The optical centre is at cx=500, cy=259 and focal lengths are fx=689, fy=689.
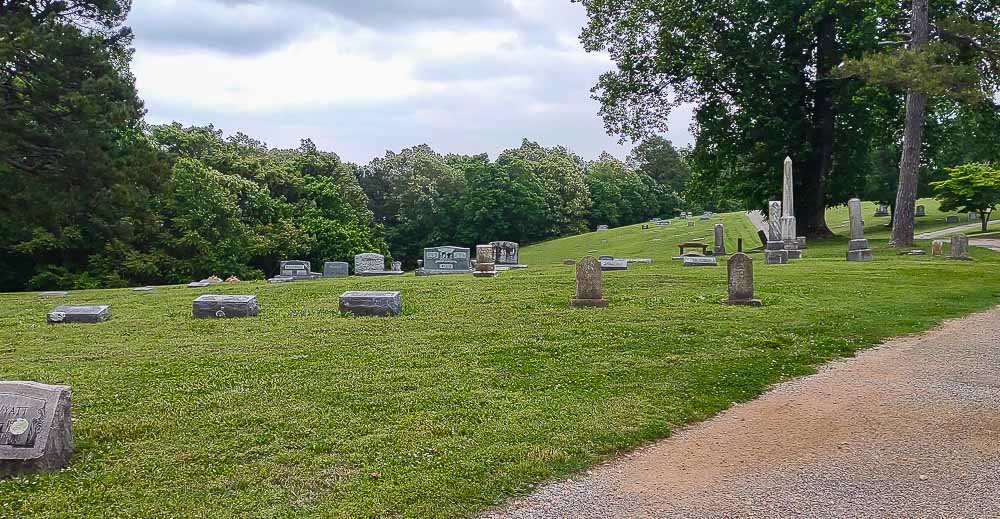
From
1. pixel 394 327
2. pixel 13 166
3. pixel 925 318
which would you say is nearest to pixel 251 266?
pixel 13 166

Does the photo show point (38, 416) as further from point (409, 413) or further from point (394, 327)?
point (394, 327)

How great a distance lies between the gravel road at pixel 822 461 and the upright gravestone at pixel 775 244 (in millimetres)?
13559

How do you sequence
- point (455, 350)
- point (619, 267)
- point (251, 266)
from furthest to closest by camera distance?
point (251, 266) → point (619, 267) → point (455, 350)

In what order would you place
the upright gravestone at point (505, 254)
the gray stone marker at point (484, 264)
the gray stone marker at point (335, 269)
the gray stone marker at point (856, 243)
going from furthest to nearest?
the upright gravestone at point (505, 254) < the gray stone marker at point (335, 269) < the gray stone marker at point (856, 243) < the gray stone marker at point (484, 264)

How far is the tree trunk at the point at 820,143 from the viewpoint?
27625mm

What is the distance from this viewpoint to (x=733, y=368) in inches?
309

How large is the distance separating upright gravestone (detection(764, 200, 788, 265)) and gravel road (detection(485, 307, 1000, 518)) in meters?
13.6

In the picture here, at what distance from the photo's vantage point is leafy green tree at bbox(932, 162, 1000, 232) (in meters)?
30.7

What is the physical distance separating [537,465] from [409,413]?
1.61 metres

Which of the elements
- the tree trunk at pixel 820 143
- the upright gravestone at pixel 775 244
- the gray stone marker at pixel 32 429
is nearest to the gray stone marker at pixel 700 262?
the upright gravestone at pixel 775 244

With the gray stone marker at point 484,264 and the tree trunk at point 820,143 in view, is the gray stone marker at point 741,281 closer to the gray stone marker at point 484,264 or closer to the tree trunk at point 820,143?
the gray stone marker at point 484,264

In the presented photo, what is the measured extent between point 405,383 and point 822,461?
3995 mm

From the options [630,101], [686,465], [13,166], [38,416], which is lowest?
[686,465]

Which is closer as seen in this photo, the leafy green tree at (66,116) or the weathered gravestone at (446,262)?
the leafy green tree at (66,116)
